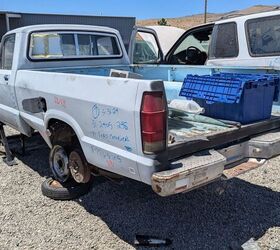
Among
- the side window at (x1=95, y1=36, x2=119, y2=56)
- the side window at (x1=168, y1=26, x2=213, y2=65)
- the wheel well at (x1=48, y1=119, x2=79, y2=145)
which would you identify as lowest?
the wheel well at (x1=48, y1=119, x2=79, y2=145)

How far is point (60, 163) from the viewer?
417 cm

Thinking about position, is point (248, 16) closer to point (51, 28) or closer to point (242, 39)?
point (242, 39)

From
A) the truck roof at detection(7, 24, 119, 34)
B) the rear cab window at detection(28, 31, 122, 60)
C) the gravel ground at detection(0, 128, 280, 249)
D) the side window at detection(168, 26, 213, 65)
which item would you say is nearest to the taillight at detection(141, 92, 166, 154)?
the gravel ground at detection(0, 128, 280, 249)

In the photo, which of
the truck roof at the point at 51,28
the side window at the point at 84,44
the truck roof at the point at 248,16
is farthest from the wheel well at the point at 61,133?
the truck roof at the point at 248,16

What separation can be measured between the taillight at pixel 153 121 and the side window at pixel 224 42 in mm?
3522

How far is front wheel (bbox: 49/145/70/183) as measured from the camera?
4.00 meters

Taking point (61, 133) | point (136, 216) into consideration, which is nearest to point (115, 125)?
point (61, 133)

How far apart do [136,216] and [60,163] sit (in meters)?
0.99

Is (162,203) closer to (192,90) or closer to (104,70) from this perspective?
(192,90)

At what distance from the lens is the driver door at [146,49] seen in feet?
23.0

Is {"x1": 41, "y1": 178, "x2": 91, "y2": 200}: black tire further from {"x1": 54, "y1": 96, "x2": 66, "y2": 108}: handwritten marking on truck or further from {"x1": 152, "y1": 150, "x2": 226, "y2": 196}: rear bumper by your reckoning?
{"x1": 152, "y1": 150, "x2": 226, "y2": 196}: rear bumper

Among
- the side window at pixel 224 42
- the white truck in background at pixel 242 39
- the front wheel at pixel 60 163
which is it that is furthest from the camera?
the side window at pixel 224 42

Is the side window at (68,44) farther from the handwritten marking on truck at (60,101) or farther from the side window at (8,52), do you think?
the handwritten marking on truck at (60,101)

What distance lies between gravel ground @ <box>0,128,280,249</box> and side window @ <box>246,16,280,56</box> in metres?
1.80
